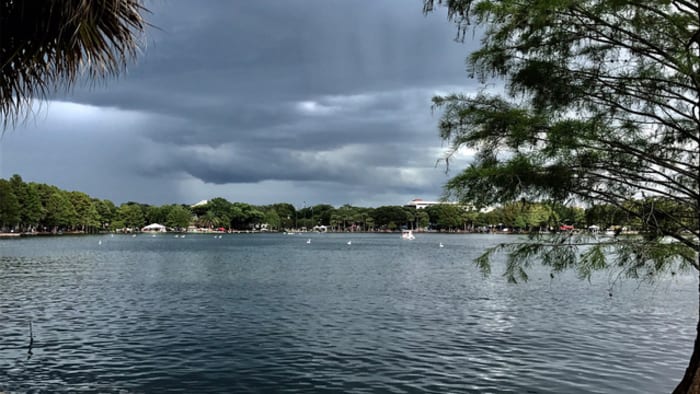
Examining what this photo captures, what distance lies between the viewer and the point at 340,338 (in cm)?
2027

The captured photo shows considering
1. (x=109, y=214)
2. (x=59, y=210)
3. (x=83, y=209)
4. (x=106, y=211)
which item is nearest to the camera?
(x=59, y=210)

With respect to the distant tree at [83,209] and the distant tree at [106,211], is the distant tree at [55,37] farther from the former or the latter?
the distant tree at [106,211]

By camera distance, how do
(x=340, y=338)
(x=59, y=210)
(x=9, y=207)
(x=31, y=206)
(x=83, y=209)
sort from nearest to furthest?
1. (x=340, y=338)
2. (x=9, y=207)
3. (x=31, y=206)
4. (x=59, y=210)
5. (x=83, y=209)

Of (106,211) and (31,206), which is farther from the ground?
(106,211)

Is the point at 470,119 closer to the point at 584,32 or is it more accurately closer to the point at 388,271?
the point at 584,32

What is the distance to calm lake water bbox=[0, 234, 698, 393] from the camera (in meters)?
14.9

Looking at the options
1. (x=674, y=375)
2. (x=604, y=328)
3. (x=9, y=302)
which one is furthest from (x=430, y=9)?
(x=9, y=302)

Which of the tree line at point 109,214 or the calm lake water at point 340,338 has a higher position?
the tree line at point 109,214

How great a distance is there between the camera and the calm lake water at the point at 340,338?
587 inches

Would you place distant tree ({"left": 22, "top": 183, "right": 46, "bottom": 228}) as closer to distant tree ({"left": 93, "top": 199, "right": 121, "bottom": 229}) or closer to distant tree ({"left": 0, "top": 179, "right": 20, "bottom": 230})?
distant tree ({"left": 0, "top": 179, "right": 20, "bottom": 230})

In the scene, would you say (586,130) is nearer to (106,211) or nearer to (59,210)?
(59,210)

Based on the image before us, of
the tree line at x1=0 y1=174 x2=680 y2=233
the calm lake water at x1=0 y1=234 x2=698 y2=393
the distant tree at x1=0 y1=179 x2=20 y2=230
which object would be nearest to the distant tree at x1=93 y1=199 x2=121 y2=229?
the tree line at x1=0 y1=174 x2=680 y2=233

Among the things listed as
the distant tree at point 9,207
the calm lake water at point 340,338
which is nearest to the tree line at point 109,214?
the distant tree at point 9,207

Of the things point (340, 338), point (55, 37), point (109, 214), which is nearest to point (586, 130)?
point (55, 37)
